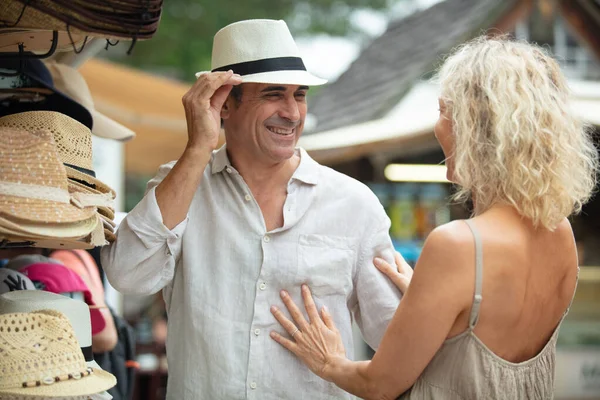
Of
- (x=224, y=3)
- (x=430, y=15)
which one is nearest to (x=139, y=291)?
(x=430, y=15)

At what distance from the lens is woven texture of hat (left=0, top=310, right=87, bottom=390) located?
2.33 metres

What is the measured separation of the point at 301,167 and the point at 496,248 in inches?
43.3

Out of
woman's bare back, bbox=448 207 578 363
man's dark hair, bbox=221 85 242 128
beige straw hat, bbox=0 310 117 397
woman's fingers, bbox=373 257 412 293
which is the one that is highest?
man's dark hair, bbox=221 85 242 128

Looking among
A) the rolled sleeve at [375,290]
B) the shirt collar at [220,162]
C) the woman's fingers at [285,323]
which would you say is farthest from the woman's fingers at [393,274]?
the shirt collar at [220,162]

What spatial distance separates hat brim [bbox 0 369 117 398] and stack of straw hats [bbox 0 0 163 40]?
3.18ft

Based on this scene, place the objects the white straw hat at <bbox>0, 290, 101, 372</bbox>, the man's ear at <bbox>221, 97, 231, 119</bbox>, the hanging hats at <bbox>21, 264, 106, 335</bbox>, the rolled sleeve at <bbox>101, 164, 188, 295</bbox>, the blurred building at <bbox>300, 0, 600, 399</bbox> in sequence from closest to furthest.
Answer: the white straw hat at <bbox>0, 290, 101, 372</bbox>, the rolled sleeve at <bbox>101, 164, 188, 295</bbox>, the man's ear at <bbox>221, 97, 231, 119</bbox>, the hanging hats at <bbox>21, 264, 106, 335</bbox>, the blurred building at <bbox>300, 0, 600, 399</bbox>

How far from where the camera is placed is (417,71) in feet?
33.5

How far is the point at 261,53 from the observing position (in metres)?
3.29

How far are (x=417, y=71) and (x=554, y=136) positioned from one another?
7877 millimetres

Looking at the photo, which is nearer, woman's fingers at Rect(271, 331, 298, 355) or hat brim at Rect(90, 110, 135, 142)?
woman's fingers at Rect(271, 331, 298, 355)

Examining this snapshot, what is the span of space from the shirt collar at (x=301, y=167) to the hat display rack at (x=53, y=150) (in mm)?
538

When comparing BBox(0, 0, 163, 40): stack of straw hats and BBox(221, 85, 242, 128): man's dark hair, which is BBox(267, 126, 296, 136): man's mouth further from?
BBox(0, 0, 163, 40): stack of straw hats

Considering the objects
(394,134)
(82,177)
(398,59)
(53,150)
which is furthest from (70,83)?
(398,59)

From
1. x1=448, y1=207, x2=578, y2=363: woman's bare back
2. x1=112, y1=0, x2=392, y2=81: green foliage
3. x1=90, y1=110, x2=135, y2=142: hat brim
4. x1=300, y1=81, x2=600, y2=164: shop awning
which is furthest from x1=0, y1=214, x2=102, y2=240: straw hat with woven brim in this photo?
x1=112, y1=0, x2=392, y2=81: green foliage
